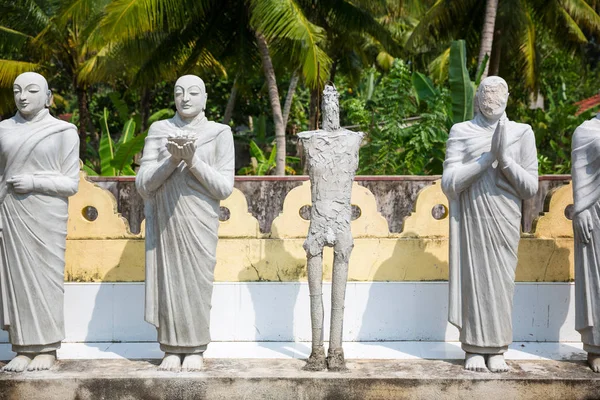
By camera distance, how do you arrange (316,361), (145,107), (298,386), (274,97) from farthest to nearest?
(145,107) → (274,97) → (316,361) → (298,386)

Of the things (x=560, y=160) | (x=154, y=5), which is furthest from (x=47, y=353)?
(x=560, y=160)

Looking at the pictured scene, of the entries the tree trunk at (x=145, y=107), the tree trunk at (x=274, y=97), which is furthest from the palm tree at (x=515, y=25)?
the tree trunk at (x=145, y=107)

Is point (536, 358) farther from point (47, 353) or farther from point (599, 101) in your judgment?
point (599, 101)

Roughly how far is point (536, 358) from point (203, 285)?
115 inches

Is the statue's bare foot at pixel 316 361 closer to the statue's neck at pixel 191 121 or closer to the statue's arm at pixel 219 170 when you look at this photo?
the statue's arm at pixel 219 170

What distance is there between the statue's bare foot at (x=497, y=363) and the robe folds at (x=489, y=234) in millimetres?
49

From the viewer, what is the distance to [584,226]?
684cm

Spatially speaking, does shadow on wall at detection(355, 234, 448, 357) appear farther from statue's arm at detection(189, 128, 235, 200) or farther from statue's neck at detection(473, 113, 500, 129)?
statue's arm at detection(189, 128, 235, 200)

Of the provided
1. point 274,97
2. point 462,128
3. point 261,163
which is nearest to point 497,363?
point 462,128

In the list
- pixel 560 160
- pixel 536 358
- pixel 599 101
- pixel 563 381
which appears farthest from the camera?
pixel 560 160

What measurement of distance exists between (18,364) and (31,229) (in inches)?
43.0

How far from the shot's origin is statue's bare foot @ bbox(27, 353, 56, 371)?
674 centimetres

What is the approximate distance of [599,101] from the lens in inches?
789

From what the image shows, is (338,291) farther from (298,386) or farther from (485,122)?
(485,122)
